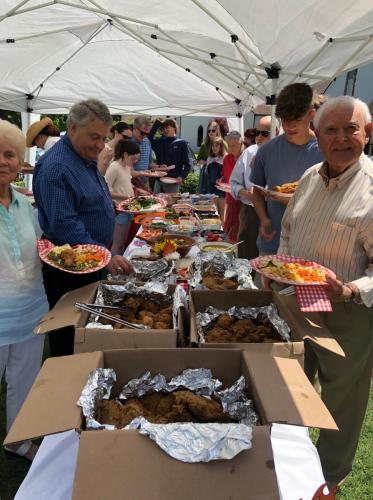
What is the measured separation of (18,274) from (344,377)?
1.62 m

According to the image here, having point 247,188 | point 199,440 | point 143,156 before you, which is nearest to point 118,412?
point 199,440

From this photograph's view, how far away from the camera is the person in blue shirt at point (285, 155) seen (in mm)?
2539

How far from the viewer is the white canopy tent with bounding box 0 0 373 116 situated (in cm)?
327

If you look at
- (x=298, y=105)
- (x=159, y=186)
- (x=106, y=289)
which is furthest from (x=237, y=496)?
(x=159, y=186)

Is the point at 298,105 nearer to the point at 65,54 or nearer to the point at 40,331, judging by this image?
the point at 40,331

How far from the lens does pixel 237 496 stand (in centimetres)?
80

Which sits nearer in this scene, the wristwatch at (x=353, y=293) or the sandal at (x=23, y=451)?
the wristwatch at (x=353, y=293)

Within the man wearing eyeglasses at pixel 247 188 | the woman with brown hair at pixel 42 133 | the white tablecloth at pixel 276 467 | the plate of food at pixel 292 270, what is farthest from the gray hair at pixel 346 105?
the woman with brown hair at pixel 42 133

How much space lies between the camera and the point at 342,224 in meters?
1.72

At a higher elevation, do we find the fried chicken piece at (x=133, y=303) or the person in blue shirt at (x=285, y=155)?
the person in blue shirt at (x=285, y=155)

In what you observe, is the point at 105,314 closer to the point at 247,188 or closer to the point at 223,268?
the point at 223,268

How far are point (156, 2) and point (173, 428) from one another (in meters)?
4.32

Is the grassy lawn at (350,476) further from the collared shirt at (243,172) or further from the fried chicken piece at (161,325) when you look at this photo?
the collared shirt at (243,172)

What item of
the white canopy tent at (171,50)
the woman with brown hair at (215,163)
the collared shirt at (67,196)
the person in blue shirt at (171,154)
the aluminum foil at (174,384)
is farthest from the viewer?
the person in blue shirt at (171,154)
